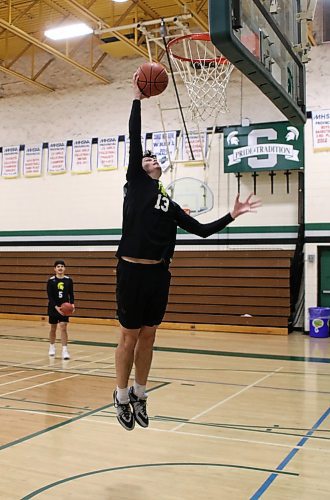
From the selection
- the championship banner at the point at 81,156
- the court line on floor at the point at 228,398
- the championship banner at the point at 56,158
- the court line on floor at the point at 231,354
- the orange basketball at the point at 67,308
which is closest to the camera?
the court line on floor at the point at 228,398

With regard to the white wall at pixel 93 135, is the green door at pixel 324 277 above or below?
below

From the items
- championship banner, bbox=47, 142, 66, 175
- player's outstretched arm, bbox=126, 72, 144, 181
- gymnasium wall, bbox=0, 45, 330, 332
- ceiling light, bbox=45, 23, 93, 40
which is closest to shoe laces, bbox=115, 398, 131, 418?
player's outstretched arm, bbox=126, 72, 144, 181

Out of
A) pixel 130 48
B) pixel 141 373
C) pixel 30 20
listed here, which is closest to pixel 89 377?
pixel 141 373

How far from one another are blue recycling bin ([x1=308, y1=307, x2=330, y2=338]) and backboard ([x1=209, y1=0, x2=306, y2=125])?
7.00m

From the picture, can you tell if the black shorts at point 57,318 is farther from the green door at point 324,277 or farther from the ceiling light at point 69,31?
the ceiling light at point 69,31

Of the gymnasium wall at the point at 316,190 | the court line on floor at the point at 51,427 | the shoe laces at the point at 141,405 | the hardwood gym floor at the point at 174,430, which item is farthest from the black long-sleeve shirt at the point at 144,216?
the gymnasium wall at the point at 316,190

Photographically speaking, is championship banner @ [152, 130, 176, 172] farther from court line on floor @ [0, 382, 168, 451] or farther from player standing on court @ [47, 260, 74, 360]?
court line on floor @ [0, 382, 168, 451]

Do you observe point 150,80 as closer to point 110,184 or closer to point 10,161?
point 110,184

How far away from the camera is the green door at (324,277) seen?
1252cm

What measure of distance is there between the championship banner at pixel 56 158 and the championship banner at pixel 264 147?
14.7ft

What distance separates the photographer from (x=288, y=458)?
14.6ft

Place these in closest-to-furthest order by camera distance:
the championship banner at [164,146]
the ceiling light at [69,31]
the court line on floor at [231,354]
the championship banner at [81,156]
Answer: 1. the court line on floor at [231,354]
2. the ceiling light at [69,31]
3. the championship banner at [164,146]
4. the championship banner at [81,156]

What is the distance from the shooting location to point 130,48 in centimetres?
1362

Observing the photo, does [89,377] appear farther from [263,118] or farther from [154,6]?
[154,6]
